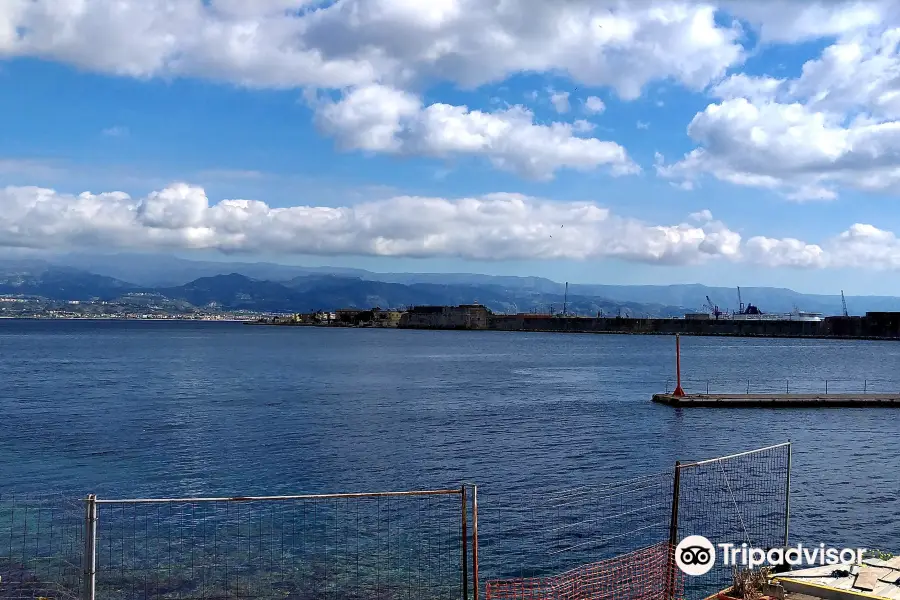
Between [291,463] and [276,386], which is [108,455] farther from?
[276,386]

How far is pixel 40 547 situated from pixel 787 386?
248ft

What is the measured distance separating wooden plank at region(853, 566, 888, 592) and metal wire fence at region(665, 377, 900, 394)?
70522 mm

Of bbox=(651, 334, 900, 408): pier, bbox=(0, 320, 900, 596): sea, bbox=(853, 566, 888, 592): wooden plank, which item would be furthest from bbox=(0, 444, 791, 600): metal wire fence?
bbox=(651, 334, 900, 408): pier

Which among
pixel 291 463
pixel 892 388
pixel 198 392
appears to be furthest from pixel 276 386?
pixel 892 388

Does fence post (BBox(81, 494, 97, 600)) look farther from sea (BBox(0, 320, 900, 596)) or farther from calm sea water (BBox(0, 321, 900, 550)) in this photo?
calm sea water (BBox(0, 321, 900, 550))

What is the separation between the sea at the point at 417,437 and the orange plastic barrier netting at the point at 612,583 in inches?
313

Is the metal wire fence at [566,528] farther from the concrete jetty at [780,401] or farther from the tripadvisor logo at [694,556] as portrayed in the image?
the concrete jetty at [780,401]

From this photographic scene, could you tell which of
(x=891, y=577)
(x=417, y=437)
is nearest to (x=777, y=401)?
(x=417, y=437)

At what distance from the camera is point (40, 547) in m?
25.9

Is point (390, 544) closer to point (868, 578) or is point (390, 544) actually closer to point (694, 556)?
point (694, 556)

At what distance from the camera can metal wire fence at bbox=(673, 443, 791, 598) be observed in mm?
23666

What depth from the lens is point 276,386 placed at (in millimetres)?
91125

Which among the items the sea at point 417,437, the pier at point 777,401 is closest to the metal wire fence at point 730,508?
the sea at point 417,437

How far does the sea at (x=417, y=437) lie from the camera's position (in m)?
35.8
